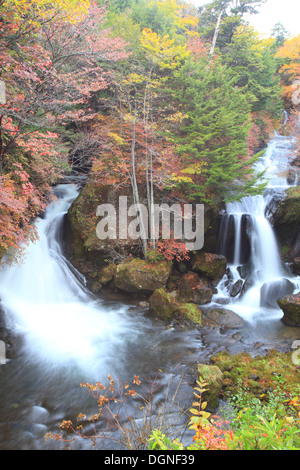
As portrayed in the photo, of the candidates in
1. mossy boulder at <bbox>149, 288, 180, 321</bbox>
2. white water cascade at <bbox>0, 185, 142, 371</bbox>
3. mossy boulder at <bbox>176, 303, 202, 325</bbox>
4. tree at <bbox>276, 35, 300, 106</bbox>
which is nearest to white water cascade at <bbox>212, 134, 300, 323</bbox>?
mossy boulder at <bbox>176, 303, 202, 325</bbox>

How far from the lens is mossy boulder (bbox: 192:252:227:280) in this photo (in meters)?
10.4

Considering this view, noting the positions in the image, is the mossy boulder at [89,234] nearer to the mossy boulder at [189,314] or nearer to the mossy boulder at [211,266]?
the mossy boulder at [211,266]

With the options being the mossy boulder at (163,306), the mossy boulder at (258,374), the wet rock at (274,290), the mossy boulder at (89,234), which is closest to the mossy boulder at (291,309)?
the wet rock at (274,290)

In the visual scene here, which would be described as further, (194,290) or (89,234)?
(89,234)

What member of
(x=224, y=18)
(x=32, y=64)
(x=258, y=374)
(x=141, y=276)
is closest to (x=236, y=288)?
(x=141, y=276)

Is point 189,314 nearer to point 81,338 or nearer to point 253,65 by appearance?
point 81,338

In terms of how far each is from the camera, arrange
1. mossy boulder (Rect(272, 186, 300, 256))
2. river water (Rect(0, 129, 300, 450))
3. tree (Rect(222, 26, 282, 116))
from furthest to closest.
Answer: tree (Rect(222, 26, 282, 116)), mossy boulder (Rect(272, 186, 300, 256)), river water (Rect(0, 129, 300, 450))

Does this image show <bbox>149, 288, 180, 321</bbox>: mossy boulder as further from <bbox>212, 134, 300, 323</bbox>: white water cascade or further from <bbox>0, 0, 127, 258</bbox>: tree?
<bbox>0, 0, 127, 258</bbox>: tree

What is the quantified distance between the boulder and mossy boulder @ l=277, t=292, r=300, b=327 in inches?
105

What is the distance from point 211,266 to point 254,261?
94.0 inches

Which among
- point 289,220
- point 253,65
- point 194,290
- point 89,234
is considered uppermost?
point 253,65

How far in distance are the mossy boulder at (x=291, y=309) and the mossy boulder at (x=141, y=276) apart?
4.30m

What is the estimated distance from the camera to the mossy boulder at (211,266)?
10383 millimetres

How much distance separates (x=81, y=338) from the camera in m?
7.34
